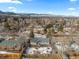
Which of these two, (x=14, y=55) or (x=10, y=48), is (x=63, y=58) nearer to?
(x=14, y=55)

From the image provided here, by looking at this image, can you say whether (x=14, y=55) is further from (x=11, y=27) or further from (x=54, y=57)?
(x=11, y=27)

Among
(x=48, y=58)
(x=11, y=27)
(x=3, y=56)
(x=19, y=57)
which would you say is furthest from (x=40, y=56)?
(x=11, y=27)

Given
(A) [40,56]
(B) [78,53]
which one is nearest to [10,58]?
(A) [40,56]

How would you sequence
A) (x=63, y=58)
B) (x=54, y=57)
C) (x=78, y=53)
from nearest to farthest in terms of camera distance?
1. (x=63, y=58)
2. (x=54, y=57)
3. (x=78, y=53)

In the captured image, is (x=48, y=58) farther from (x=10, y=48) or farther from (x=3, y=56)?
(x=10, y=48)

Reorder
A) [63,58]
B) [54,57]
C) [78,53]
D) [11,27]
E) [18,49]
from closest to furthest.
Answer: [63,58] → [54,57] → [78,53] → [18,49] → [11,27]

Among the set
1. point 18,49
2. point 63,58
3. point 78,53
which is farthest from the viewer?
point 18,49

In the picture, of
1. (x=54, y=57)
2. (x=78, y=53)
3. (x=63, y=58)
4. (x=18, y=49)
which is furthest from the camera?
(x=18, y=49)

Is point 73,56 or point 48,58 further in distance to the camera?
point 73,56

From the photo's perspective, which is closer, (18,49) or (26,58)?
(26,58)
